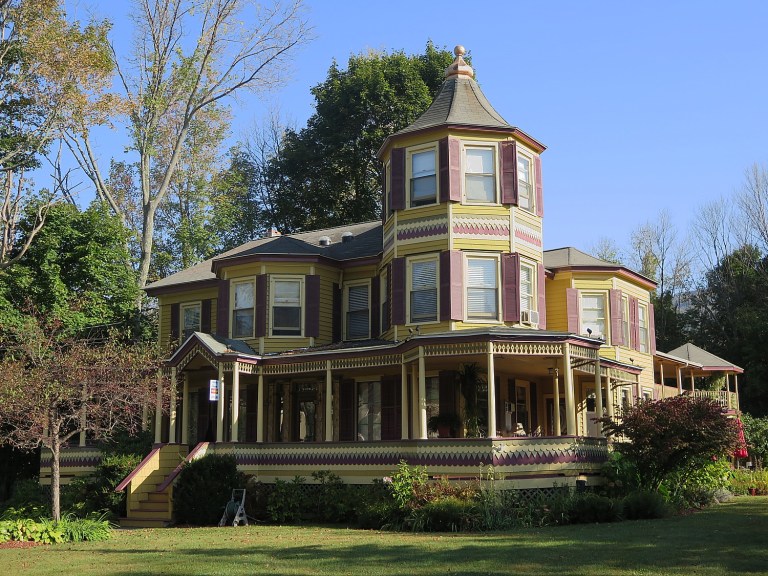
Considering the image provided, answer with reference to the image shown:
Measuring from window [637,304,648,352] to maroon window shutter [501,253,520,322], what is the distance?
28.9 ft

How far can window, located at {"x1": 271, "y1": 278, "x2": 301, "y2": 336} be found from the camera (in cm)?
2761

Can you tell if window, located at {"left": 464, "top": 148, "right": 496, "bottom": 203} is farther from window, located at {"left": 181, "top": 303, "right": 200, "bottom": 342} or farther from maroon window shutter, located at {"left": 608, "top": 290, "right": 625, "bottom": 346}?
window, located at {"left": 181, "top": 303, "right": 200, "bottom": 342}

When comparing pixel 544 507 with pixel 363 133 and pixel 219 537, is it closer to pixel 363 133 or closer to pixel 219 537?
pixel 219 537

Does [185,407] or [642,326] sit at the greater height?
[642,326]

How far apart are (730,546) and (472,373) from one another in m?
10.9

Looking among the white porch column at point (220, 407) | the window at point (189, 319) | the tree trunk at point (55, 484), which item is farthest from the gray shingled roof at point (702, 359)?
the tree trunk at point (55, 484)

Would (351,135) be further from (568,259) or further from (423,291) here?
(423,291)

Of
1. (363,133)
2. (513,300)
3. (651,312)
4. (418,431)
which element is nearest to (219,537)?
(418,431)

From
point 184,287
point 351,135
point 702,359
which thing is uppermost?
point 351,135

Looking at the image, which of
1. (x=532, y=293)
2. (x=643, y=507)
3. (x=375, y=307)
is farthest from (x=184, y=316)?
(x=643, y=507)

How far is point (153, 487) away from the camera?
2498 cm

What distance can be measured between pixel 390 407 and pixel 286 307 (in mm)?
4655

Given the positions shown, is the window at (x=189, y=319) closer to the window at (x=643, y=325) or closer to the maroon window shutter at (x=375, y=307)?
the maroon window shutter at (x=375, y=307)

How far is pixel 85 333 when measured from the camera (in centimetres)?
3356
